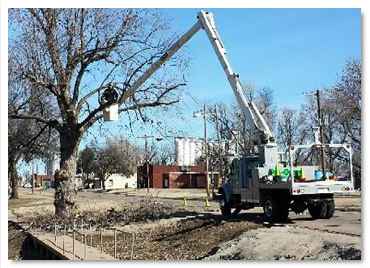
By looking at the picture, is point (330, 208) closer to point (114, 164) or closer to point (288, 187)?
point (288, 187)

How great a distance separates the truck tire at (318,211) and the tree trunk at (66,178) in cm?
760

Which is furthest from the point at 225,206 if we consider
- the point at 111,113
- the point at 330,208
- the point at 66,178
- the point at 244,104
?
the point at 66,178

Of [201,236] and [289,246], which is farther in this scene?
[201,236]

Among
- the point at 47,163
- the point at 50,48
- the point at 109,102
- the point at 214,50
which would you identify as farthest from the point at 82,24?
the point at 47,163

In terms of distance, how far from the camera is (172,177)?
241 feet

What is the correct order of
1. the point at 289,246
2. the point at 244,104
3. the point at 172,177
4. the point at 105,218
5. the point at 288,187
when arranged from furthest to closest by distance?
1. the point at 172,177
2. the point at 105,218
3. the point at 244,104
4. the point at 288,187
5. the point at 289,246

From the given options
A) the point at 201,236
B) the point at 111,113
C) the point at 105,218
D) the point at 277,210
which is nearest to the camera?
the point at 201,236

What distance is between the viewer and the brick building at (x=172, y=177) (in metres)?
72.3

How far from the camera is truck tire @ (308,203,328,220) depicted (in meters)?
15.4

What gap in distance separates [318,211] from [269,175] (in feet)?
5.82

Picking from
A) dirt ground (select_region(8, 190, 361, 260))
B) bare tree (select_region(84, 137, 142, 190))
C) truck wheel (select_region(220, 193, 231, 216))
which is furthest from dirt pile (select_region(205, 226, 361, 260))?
bare tree (select_region(84, 137, 142, 190))

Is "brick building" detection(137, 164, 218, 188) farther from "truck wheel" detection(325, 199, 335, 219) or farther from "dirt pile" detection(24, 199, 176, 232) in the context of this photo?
"truck wheel" detection(325, 199, 335, 219)

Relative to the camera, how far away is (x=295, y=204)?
14703 millimetres

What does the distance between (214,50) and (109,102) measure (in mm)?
4049
